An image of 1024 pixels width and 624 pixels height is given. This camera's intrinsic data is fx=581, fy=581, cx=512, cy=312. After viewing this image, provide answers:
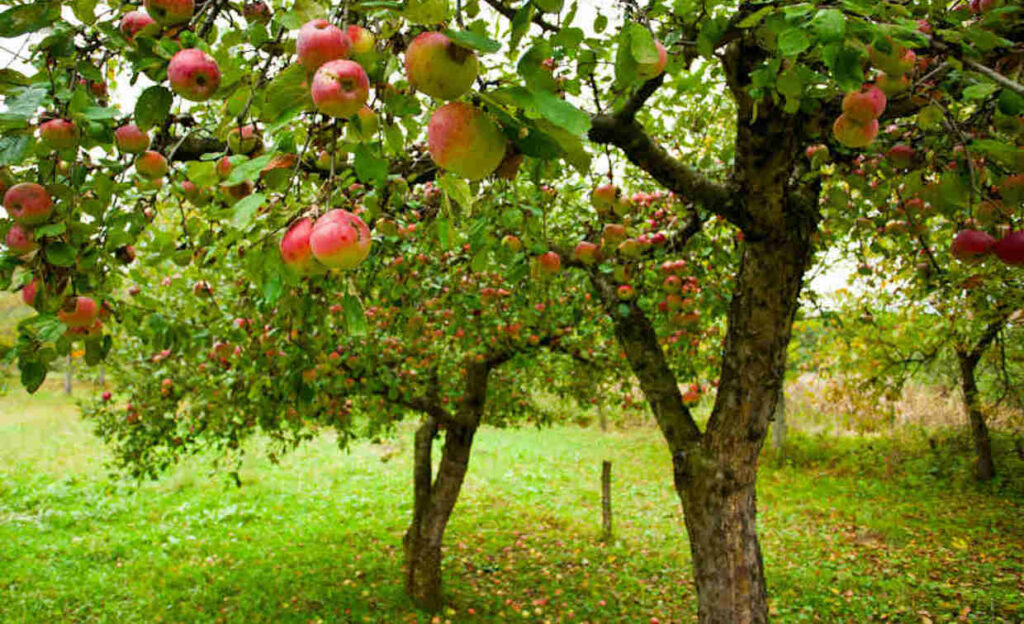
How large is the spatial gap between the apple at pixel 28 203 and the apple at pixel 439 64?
973 mm

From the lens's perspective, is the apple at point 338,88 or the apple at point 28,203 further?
the apple at point 28,203

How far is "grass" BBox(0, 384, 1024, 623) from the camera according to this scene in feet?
20.0

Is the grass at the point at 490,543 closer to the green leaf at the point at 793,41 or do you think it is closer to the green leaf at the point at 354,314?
the green leaf at the point at 354,314

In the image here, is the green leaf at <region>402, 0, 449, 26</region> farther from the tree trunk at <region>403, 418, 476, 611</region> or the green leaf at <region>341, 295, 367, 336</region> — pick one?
the tree trunk at <region>403, 418, 476, 611</region>

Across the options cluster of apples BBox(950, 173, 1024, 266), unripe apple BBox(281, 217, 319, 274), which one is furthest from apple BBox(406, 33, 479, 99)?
cluster of apples BBox(950, 173, 1024, 266)

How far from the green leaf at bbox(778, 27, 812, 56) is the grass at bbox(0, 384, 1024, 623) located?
604 centimetres

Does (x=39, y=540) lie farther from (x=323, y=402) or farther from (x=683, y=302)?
(x=683, y=302)

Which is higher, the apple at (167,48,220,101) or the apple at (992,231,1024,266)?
the apple at (167,48,220,101)

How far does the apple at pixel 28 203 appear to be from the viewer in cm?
120

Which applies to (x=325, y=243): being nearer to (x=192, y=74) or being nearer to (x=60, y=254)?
(x=192, y=74)

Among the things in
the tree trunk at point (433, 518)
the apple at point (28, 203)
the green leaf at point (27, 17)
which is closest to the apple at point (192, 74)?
the green leaf at point (27, 17)

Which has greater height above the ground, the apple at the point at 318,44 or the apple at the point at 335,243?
the apple at the point at 318,44

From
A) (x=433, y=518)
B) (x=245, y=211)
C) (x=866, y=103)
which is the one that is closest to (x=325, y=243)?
(x=245, y=211)

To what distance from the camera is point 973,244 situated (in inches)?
79.8
